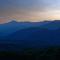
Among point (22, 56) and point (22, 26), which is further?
point (22, 26)

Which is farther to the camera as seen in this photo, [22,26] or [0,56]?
[22,26]

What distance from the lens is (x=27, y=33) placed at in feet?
3.47

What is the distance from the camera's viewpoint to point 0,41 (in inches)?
41.5

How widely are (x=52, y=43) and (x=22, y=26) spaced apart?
0.80ft

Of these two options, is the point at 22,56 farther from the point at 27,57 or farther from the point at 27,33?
the point at 27,33

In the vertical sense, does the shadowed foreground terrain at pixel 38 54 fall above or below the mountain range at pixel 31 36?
below

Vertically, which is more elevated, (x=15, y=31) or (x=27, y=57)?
(x=15, y=31)

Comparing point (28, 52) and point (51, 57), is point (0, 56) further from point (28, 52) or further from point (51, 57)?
point (51, 57)

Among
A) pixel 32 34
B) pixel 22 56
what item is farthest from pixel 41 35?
pixel 22 56

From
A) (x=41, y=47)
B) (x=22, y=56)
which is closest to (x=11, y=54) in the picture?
(x=22, y=56)

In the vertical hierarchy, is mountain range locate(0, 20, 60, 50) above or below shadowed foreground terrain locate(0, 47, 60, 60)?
above

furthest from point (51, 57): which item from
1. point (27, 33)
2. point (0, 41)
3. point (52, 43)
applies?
point (0, 41)

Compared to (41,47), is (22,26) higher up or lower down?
higher up

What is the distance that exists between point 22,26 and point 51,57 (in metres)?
0.28
